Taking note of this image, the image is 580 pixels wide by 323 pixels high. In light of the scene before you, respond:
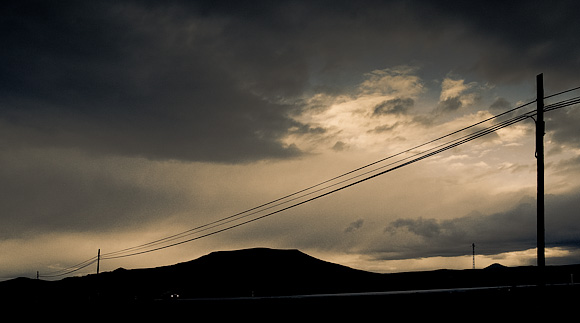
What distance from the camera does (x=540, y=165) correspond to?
913 inches

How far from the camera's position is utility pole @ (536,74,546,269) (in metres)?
22.5

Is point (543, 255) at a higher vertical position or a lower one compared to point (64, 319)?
higher

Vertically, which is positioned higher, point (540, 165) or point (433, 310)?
point (540, 165)

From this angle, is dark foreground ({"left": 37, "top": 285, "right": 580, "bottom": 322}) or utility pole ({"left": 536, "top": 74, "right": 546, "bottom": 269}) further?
dark foreground ({"left": 37, "top": 285, "right": 580, "bottom": 322})

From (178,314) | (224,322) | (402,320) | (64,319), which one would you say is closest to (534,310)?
(402,320)

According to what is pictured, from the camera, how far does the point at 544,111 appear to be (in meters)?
24.2

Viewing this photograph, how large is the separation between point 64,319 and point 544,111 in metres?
41.9

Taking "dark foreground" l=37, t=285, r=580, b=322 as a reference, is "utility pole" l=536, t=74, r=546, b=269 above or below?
above

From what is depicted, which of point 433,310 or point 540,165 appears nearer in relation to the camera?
point 540,165

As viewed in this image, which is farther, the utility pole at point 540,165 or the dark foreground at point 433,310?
the dark foreground at point 433,310

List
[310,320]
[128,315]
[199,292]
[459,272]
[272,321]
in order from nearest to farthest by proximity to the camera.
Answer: [310,320], [272,321], [128,315], [459,272], [199,292]

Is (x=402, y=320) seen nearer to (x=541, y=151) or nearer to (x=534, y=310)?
(x=534, y=310)

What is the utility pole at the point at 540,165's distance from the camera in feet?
73.7

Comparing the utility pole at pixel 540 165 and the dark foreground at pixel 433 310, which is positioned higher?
the utility pole at pixel 540 165
